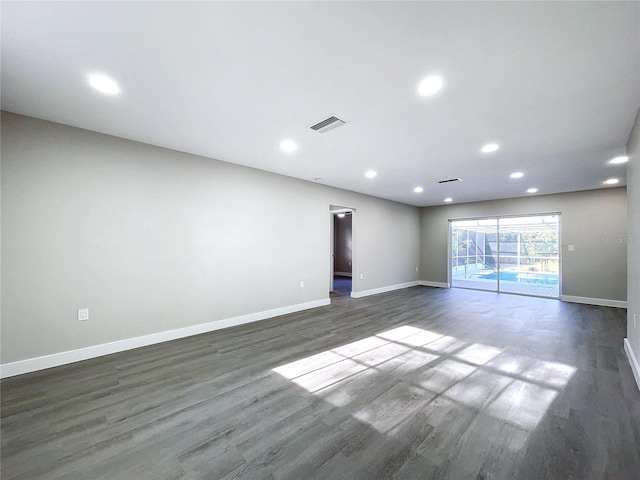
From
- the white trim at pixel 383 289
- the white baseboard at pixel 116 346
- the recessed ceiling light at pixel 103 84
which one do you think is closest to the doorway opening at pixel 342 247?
the white trim at pixel 383 289

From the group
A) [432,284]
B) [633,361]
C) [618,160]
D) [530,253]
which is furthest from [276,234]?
[530,253]

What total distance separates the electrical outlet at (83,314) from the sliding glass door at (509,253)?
8572 mm

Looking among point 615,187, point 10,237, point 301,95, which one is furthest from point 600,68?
point 615,187

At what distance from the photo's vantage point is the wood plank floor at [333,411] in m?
1.56

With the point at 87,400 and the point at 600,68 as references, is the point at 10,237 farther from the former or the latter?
the point at 600,68

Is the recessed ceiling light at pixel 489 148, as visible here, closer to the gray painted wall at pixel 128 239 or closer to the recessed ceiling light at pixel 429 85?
the recessed ceiling light at pixel 429 85

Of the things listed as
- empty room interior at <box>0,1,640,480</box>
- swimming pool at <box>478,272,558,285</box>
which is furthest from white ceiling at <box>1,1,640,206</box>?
swimming pool at <box>478,272,558,285</box>

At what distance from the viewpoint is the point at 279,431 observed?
184cm

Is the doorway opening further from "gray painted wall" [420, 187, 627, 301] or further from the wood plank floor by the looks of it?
the wood plank floor

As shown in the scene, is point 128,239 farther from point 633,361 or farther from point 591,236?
point 591,236

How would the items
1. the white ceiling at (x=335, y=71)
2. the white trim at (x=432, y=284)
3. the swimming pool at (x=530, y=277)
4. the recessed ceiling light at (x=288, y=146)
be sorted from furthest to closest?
1. the white trim at (x=432, y=284)
2. the swimming pool at (x=530, y=277)
3. the recessed ceiling light at (x=288, y=146)
4. the white ceiling at (x=335, y=71)

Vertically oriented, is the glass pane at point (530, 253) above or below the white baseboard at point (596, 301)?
above

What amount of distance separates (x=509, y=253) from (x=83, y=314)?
912 centimetres

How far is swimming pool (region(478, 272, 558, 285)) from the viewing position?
700 cm
